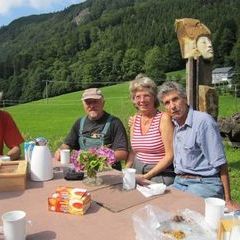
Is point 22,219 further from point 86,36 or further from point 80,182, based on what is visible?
point 86,36

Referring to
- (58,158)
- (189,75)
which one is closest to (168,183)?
(58,158)

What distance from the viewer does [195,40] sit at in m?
4.94

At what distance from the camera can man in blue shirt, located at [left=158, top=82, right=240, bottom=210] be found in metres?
2.90

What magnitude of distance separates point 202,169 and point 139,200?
82cm

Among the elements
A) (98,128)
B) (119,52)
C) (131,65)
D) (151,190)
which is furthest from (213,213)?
(119,52)

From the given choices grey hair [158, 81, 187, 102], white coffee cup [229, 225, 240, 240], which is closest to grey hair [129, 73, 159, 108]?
grey hair [158, 81, 187, 102]

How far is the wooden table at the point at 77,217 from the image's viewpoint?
188cm

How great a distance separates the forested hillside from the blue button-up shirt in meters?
35.6

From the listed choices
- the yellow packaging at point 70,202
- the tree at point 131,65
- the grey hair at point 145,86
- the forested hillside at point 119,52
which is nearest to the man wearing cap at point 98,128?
the grey hair at point 145,86

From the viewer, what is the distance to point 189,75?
5.07 m

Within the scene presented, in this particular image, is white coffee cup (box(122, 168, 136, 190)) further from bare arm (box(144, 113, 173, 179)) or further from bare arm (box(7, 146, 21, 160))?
bare arm (box(7, 146, 21, 160))

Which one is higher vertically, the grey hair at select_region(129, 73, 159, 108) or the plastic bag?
the grey hair at select_region(129, 73, 159, 108)

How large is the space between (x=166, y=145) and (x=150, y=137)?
0.18 meters

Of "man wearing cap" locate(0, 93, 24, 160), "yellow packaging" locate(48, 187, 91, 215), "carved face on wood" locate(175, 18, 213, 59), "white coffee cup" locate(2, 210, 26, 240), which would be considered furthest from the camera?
"carved face on wood" locate(175, 18, 213, 59)
